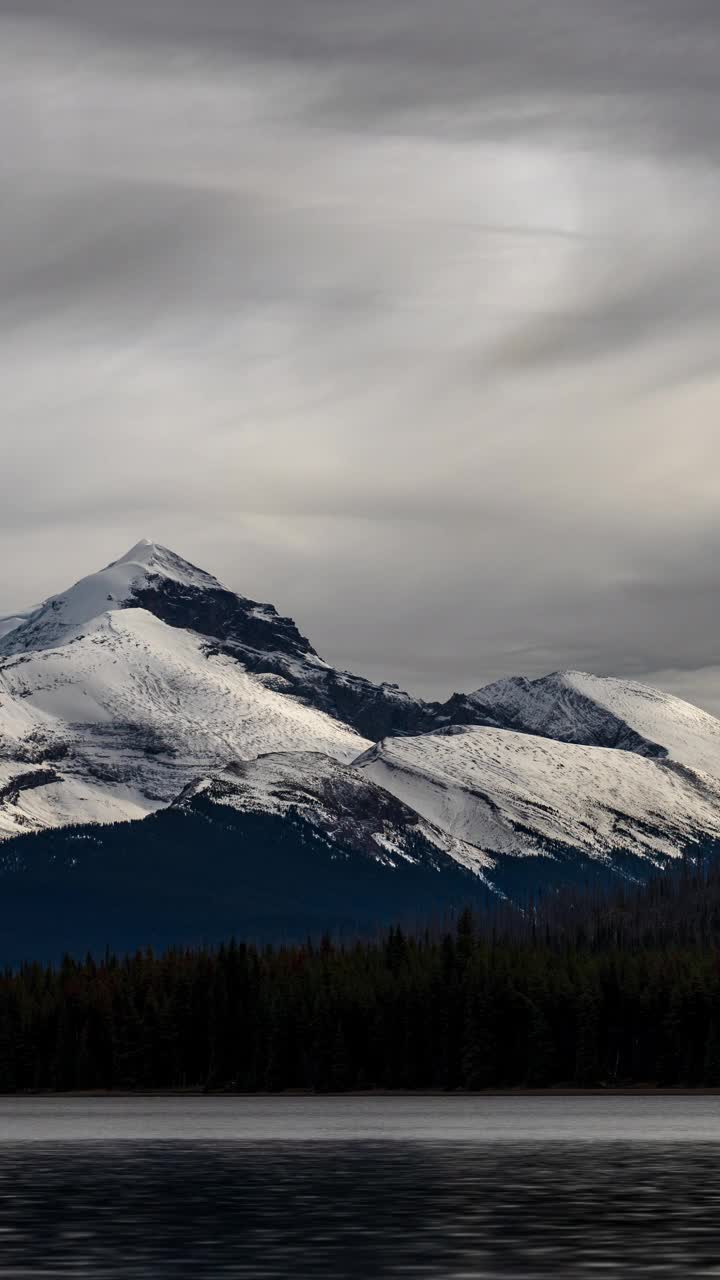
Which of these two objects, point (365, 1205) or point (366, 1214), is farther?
point (365, 1205)

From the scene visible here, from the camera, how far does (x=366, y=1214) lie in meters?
81.4

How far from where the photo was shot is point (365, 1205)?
86.3 meters

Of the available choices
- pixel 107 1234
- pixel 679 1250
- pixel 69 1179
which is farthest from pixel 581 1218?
pixel 69 1179

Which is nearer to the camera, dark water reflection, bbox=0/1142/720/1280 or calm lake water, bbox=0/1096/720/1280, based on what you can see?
dark water reflection, bbox=0/1142/720/1280

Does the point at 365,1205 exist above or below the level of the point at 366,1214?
above

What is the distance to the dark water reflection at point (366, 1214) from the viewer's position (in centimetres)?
6341

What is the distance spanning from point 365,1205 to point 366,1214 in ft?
16.3

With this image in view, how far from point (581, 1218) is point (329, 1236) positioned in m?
11.3

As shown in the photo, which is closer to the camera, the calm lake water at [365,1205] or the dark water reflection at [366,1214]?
the dark water reflection at [366,1214]

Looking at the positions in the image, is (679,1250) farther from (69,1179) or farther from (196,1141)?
(196,1141)

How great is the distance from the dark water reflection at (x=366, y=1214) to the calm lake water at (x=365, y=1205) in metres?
0.12

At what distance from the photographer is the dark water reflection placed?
208 ft

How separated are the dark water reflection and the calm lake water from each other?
0.39 feet

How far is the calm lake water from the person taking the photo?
6372 centimetres
